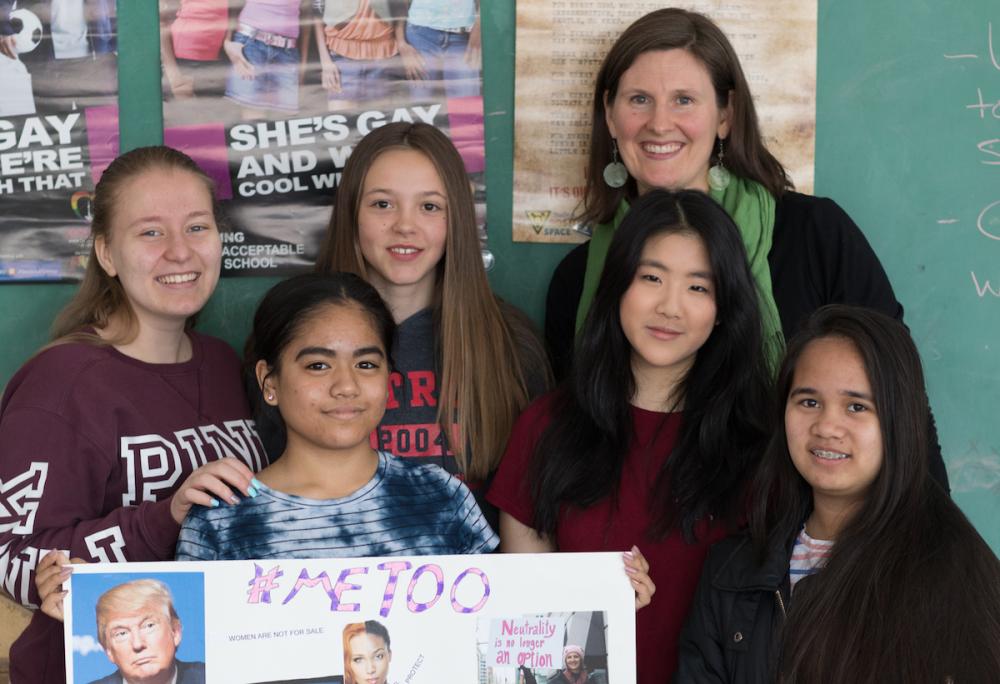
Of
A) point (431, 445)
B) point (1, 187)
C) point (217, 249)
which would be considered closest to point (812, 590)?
point (431, 445)

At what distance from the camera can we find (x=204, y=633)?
185 cm

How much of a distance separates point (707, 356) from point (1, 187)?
2.26 meters

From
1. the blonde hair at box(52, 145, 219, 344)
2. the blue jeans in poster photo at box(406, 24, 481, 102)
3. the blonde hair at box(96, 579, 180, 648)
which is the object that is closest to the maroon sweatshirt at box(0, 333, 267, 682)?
the blonde hair at box(52, 145, 219, 344)

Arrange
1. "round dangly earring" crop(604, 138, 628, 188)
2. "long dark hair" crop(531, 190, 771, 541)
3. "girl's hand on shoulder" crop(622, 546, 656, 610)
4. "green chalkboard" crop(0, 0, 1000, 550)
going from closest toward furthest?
1. "girl's hand on shoulder" crop(622, 546, 656, 610)
2. "long dark hair" crop(531, 190, 771, 541)
3. "round dangly earring" crop(604, 138, 628, 188)
4. "green chalkboard" crop(0, 0, 1000, 550)

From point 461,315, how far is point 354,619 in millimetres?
904

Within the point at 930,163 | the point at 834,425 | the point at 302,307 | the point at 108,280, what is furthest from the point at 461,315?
the point at 930,163

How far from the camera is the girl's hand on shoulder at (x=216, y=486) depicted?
2.00 metres

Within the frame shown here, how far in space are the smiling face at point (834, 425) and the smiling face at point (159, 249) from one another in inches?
55.2

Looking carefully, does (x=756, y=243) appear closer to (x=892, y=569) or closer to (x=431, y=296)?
(x=431, y=296)

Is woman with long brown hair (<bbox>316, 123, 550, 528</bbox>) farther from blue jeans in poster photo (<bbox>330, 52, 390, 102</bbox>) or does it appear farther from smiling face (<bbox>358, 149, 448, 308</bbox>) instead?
blue jeans in poster photo (<bbox>330, 52, 390, 102</bbox>)

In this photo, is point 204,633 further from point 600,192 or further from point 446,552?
point 600,192

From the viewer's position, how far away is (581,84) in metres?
3.07

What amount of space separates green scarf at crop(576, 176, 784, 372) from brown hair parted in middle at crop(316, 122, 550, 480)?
250 mm

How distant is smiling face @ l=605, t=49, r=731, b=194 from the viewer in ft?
8.70
